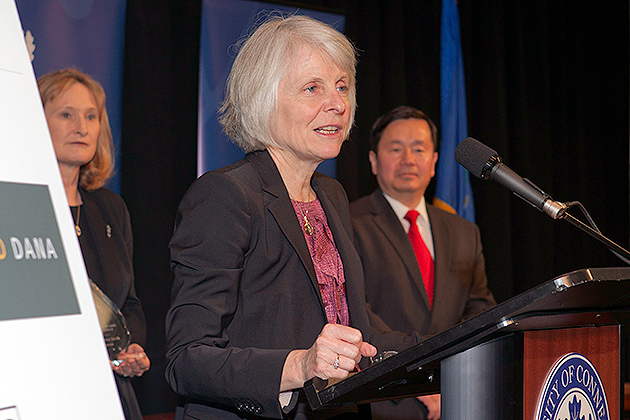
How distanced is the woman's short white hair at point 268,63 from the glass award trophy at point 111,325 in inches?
48.5

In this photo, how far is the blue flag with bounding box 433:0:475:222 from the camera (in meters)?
3.99

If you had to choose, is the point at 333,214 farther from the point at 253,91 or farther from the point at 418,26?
the point at 418,26

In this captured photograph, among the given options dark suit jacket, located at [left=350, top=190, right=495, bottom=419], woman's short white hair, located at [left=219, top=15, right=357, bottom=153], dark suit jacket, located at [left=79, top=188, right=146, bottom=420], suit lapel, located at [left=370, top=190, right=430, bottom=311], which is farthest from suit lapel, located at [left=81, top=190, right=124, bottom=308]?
woman's short white hair, located at [left=219, top=15, right=357, bottom=153]

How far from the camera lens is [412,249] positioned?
3.03m

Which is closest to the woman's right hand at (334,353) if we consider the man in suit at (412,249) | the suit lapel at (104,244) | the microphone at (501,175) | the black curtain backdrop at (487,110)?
the microphone at (501,175)

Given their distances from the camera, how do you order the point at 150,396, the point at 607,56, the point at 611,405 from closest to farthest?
the point at 611,405 < the point at 150,396 < the point at 607,56

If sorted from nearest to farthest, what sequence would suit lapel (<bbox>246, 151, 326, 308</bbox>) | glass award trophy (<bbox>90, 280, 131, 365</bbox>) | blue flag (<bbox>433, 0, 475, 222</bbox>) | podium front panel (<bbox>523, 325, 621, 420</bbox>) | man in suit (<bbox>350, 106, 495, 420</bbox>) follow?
1. podium front panel (<bbox>523, 325, 621, 420</bbox>)
2. suit lapel (<bbox>246, 151, 326, 308</bbox>)
3. glass award trophy (<bbox>90, 280, 131, 365</bbox>)
4. man in suit (<bbox>350, 106, 495, 420</bbox>)
5. blue flag (<bbox>433, 0, 475, 222</bbox>)

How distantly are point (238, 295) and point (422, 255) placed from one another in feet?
5.84

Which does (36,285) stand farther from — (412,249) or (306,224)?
(412,249)

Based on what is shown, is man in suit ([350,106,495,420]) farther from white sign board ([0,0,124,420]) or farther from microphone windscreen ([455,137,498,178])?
white sign board ([0,0,124,420])

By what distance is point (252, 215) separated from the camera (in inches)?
57.8

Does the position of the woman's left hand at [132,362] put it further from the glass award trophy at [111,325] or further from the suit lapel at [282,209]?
the suit lapel at [282,209]

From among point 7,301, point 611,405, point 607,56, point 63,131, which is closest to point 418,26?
point 607,56

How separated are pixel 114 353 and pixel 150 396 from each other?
27.1 inches
